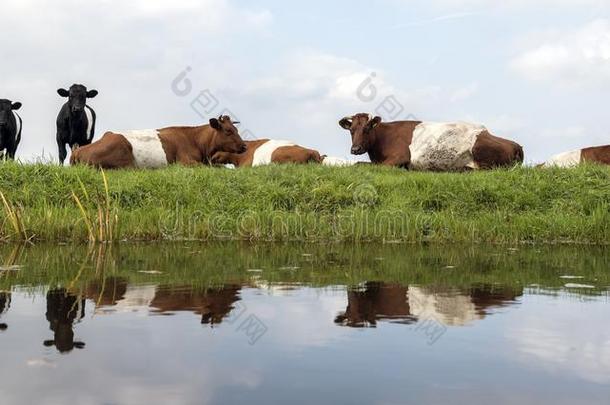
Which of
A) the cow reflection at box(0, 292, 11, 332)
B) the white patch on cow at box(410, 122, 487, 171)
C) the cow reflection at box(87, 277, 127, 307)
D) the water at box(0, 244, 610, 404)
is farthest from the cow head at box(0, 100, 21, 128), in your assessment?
the cow reflection at box(0, 292, 11, 332)

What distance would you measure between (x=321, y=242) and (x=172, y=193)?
12.6 feet

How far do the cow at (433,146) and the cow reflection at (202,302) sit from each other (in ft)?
39.8

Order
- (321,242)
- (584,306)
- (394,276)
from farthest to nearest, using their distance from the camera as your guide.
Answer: (321,242) < (394,276) < (584,306)

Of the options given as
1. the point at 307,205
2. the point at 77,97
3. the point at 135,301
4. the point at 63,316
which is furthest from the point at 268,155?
the point at 63,316

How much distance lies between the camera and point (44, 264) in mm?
9094

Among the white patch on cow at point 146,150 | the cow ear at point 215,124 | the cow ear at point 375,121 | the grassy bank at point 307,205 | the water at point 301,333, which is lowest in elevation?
the water at point 301,333

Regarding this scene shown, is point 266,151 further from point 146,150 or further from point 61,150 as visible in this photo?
point 61,150

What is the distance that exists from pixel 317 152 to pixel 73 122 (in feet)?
20.9

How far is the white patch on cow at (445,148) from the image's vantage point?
18.7 metres

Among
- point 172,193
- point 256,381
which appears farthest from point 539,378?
point 172,193

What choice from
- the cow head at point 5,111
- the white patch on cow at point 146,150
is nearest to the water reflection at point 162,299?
the white patch on cow at point 146,150

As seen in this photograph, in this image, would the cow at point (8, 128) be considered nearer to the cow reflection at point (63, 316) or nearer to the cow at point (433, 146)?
the cow at point (433, 146)

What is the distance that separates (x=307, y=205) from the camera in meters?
14.8

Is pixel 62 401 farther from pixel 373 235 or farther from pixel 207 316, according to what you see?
pixel 373 235
